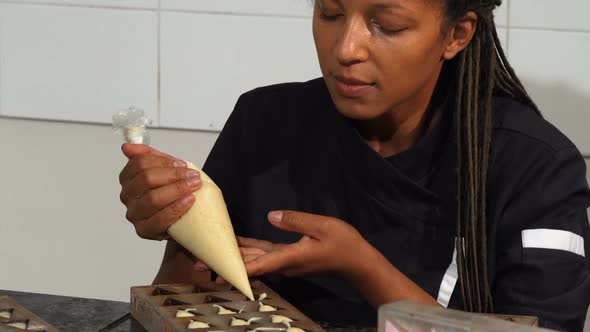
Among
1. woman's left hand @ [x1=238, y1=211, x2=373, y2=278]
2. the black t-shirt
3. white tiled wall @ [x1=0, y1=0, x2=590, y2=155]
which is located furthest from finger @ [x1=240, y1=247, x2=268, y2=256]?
white tiled wall @ [x1=0, y1=0, x2=590, y2=155]

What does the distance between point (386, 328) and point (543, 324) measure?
49 centimetres

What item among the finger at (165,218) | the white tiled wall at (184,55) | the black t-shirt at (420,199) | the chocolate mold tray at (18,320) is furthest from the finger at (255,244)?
the white tiled wall at (184,55)

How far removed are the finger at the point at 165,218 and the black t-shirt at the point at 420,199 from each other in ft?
0.94

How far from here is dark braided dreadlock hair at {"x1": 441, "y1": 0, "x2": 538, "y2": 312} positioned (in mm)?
1479

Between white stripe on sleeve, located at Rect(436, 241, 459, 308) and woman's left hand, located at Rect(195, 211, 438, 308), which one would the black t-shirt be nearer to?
white stripe on sleeve, located at Rect(436, 241, 459, 308)

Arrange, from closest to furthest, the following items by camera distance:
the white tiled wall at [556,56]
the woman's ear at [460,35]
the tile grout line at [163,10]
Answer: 1. the woman's ear at [460,35]
2. the white tiled wall at [556,56]
3. the tile grout line at [163,10]

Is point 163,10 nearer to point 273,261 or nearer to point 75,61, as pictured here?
point 75,61

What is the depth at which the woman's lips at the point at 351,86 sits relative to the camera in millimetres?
1399

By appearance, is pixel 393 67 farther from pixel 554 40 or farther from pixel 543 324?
pixel 554 40

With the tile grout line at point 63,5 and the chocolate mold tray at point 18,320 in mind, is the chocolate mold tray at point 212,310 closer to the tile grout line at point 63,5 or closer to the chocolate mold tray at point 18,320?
the chocolate mold tray at point 18,320

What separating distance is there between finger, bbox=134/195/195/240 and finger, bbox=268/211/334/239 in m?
0.12

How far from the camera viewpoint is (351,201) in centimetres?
159

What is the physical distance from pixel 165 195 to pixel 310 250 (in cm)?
21

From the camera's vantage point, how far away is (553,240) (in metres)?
1.42
